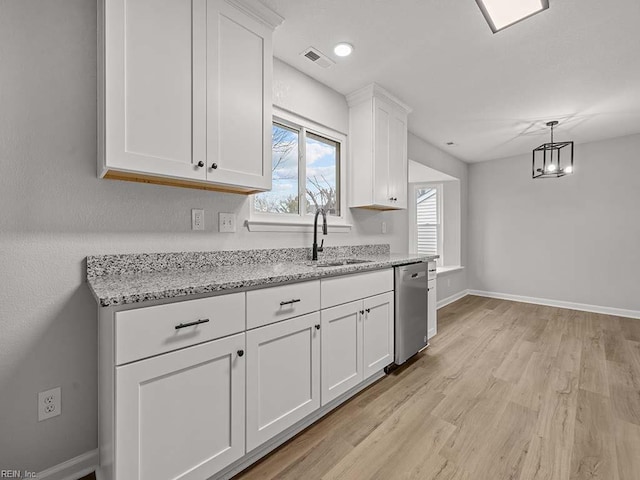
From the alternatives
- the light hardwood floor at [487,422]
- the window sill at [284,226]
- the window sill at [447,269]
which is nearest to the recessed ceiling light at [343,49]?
the window sill at [284,226]

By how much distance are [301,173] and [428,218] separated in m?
3.63

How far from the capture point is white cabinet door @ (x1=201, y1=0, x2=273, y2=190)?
62.8 inches

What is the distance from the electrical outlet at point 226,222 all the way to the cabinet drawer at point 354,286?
0.73 m

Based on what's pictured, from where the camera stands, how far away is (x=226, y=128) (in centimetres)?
166

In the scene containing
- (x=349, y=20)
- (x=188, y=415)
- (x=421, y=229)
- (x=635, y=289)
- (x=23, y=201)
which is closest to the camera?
(x=188, y=415)

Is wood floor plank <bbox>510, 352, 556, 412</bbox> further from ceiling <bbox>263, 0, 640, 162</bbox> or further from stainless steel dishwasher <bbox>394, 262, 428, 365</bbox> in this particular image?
ceiling <bbox>263, 0, 640, 162</bbox>

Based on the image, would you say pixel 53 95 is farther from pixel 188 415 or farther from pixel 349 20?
pixel 349 20

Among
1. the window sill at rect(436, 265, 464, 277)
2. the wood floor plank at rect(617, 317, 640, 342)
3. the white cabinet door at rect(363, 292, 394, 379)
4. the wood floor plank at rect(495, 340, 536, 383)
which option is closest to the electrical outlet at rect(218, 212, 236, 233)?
the white cabinet door at rect(363, 292, 394, 379)

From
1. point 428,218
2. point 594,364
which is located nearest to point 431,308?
point 594,364

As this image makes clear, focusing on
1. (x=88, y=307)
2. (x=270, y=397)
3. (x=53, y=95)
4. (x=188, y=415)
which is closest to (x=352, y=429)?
(x=270, y=397)

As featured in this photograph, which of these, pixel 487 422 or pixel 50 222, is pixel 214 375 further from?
pixel 487 422

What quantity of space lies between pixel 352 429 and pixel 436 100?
10.1 feet

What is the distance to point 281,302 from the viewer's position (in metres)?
1.53

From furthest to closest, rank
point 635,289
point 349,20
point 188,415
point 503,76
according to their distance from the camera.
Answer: point 635,289 < point 503,76 < point 349,20 < point 188,415
